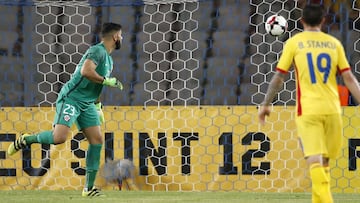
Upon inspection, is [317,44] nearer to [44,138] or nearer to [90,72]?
[90,72]

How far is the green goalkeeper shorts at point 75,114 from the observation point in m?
9.02

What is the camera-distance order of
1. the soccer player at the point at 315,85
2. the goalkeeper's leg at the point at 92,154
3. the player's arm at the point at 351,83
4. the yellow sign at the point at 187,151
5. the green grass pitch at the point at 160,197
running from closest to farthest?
1. the soccer player at the point at 315,85
2. the player's arm at the point at 351,83
3. the green grass pitch at the point at 160,197
4. the goalkeeper's leg at the point at 92,154
5. the yellow sign at the point at 187,151

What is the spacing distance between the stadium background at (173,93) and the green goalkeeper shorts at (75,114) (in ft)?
4.17

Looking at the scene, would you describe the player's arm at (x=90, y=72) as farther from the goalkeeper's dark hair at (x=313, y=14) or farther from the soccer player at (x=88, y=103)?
the goalkeeper's dark hair at (x=313, y=14)

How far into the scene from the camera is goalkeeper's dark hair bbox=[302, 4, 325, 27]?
21.1ft

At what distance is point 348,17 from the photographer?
10.1 meters

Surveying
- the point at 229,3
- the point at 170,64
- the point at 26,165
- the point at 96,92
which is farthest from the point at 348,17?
Result: the point at 26,165

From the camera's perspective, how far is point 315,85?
21.1ft

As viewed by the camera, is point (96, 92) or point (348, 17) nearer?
point (96, 92)

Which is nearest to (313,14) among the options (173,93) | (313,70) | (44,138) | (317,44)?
(317,44)

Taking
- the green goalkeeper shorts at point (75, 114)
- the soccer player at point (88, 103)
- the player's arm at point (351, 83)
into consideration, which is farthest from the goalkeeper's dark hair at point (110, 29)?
the player's arm at point (351, 83)

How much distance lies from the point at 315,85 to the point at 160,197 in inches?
122

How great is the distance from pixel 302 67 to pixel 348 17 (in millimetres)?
3864

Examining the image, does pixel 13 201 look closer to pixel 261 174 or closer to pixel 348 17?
pixel 261 174
